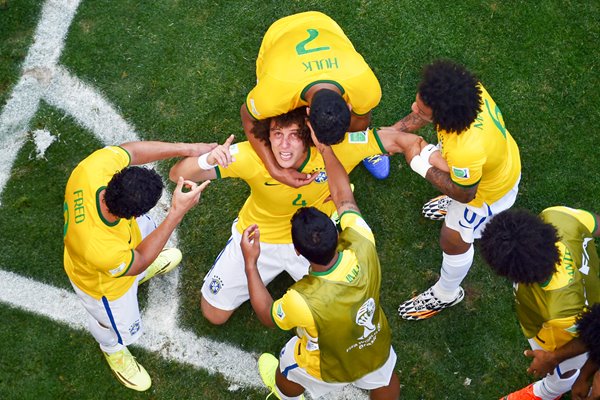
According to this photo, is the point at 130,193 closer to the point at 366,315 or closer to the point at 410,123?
the point at 366,315

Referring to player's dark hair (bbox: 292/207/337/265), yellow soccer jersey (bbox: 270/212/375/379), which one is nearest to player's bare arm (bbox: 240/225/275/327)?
yellow soccer jersey (bbox: 270/212/375/379)

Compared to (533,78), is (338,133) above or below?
above

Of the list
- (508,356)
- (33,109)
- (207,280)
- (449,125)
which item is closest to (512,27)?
(449,125)

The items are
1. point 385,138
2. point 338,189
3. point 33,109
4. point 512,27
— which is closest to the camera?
point 338,189

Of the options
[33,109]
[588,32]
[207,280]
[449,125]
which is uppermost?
[449,125]

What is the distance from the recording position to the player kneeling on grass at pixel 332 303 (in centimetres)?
456

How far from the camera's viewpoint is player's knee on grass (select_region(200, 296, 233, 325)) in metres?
6.48

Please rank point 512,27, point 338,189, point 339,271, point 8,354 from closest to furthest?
point 339,271, point 338,189, point 8,354, point 512,27

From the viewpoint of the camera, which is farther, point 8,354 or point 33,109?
point 33,109

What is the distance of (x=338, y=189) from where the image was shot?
205 inches

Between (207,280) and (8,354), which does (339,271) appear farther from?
(8,354)

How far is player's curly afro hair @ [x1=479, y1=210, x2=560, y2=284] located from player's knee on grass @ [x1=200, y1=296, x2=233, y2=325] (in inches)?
105

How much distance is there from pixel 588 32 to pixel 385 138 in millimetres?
3743

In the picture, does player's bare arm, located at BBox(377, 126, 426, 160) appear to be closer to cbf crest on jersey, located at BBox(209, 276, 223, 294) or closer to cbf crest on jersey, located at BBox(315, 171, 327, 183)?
cbf crest on jersey, located at BBox(315, 171, 327, 183)
